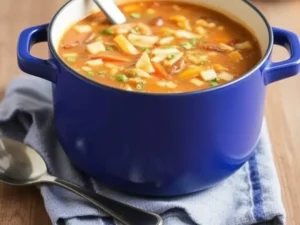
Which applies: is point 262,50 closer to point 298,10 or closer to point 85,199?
point 85,199

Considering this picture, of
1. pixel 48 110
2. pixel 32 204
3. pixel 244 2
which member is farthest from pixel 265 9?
pixel 32 204

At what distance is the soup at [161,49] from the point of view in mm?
808

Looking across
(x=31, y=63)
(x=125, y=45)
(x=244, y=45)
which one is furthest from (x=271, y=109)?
(x=31, y=63)

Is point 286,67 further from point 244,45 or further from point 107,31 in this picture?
point 107,31

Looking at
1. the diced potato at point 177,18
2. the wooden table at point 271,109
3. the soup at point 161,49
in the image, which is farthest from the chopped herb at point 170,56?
the wooden table at point 271,109

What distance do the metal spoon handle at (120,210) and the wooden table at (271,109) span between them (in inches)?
2.3

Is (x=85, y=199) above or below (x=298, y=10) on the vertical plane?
above

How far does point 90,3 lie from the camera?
0.93 m

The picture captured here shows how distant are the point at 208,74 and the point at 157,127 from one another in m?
0.11

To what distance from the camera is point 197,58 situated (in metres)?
0.85

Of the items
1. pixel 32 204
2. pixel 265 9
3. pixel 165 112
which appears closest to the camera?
pixel 165 112

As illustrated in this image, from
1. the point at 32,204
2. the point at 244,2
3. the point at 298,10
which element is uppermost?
the point at 244,2

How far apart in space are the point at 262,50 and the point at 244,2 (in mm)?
79

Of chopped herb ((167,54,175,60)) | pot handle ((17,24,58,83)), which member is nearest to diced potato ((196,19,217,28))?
chopped herb ((167,54,175,60))
